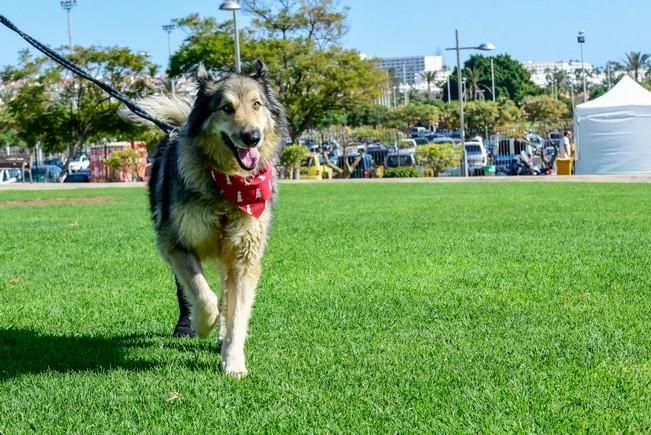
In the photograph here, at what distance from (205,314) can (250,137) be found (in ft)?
3.74

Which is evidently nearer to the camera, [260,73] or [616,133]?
[260,73]

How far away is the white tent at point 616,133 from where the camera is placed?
32.4 m

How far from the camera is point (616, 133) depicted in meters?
32.8

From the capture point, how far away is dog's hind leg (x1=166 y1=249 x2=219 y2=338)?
505cm

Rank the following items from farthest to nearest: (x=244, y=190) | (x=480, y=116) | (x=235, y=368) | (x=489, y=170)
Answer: (x=480, y=116), (x=489, y=170), (x=244, y=190), (x=235, y=368)

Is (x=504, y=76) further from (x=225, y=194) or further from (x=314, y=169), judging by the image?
(x=225, y=194)

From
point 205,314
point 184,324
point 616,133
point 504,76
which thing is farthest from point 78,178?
point 504,76

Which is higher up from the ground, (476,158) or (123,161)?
(123,161)

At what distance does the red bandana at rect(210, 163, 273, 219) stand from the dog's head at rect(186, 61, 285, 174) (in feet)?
0.18

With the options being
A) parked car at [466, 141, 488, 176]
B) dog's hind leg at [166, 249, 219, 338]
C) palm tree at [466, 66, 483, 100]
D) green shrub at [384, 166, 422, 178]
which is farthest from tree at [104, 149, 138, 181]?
palm tree at [466, 66, 483, 100]

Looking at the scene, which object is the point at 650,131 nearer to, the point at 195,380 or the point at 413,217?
the point at 413,217

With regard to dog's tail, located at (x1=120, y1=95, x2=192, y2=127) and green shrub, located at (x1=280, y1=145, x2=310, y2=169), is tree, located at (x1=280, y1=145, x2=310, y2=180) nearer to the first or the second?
green shrub, located at (x1=280, y1=145, x2=310, y2=169)

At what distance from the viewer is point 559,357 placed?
15.6 ft

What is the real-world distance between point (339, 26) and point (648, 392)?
4340cm
